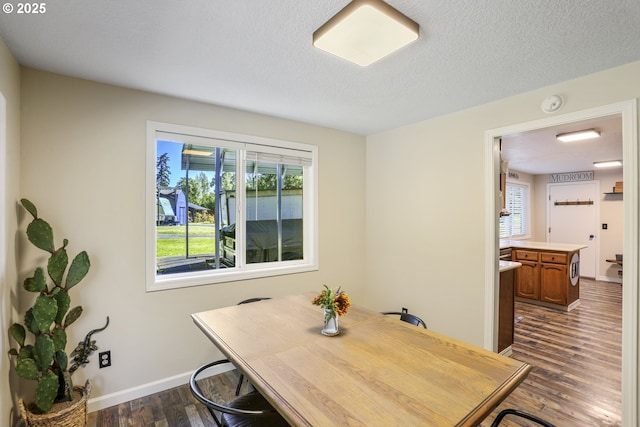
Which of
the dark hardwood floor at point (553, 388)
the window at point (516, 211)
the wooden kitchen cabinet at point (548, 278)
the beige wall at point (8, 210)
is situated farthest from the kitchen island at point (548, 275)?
the beige wall at point (8, 210)

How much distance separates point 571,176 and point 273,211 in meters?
7.24

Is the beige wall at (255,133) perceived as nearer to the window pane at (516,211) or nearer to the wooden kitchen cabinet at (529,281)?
the wooden kitchen cabinet at (529,281)

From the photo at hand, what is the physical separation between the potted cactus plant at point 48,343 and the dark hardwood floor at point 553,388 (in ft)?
1.17

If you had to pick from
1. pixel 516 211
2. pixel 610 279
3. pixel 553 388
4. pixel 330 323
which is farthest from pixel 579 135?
pixel 610 279

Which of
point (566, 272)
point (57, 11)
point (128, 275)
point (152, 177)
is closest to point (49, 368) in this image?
point (128, 275)

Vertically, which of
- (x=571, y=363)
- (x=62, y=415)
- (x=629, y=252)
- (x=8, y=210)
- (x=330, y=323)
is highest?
(x=8, y=210)

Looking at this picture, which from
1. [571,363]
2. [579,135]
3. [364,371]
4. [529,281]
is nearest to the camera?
[364,371]

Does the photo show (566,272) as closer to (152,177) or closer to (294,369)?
(294,369)

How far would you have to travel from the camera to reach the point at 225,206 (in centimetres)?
304

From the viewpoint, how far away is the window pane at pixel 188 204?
272 centimetres

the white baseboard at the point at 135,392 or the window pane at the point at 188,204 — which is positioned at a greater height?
the window pane at the point at 188,204

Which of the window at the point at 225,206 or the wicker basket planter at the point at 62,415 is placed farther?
the window at the point at 225,206

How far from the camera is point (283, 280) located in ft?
10.6

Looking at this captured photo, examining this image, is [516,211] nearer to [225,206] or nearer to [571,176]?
[571,176]
